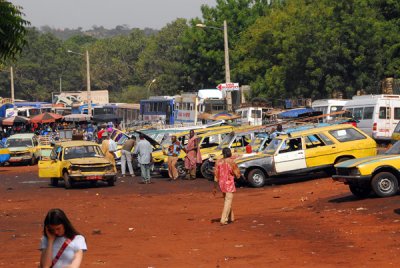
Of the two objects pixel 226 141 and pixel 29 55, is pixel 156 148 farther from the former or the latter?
pixel 29 55

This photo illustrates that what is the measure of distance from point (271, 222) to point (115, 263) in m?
5.84

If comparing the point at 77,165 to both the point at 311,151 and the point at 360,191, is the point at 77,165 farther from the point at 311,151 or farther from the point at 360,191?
the point at 360,191

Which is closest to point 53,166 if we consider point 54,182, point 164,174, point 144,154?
point 54,182

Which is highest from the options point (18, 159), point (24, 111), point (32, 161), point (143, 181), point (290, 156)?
point (24, 111)

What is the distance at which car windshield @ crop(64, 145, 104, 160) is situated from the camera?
113 feet

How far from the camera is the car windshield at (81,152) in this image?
34312 mm

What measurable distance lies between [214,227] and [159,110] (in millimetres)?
51151

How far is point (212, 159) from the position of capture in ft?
110

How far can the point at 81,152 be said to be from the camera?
3453 cm

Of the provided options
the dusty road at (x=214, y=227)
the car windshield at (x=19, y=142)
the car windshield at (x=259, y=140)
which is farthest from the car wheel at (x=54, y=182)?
the car windshield at (x=19, y=142)

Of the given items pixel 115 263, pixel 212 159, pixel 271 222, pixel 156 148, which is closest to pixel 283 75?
pixel 156 148

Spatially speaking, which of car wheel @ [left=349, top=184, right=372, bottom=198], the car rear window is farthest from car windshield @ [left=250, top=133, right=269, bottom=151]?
car wheel @ [left=349, top=184, right=372, bottom=198]

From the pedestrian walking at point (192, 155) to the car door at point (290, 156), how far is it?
4930 mm

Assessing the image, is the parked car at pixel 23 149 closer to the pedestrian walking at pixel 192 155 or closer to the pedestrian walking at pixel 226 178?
the pedestrian walking at pixel 192 155
